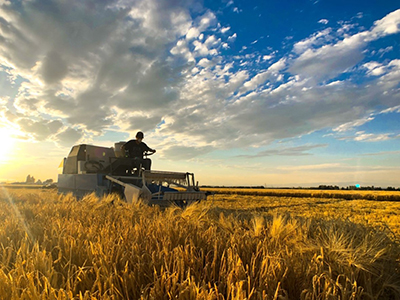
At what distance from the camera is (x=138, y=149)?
11328 millimetres

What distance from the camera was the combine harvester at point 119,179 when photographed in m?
8.14

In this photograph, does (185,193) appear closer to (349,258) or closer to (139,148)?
(139,148)

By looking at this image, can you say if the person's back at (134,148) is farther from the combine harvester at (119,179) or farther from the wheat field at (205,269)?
the wheat field at (205,269)

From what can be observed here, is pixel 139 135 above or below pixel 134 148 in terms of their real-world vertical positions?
above

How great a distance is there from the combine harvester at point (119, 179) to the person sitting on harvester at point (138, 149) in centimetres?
26

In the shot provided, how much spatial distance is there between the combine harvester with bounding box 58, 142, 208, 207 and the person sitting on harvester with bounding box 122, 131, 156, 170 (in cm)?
26

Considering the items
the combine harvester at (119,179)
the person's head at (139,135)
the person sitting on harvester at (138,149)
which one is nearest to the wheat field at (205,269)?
the combine harvester at (119,179)

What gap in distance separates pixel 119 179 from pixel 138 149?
1575 millimetres

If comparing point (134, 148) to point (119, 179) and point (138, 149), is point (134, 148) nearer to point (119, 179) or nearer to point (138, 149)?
point (138, 149)

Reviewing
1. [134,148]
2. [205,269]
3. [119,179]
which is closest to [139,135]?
[134,148]

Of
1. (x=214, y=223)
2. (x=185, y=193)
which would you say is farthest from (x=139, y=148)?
(x=214, y=223)

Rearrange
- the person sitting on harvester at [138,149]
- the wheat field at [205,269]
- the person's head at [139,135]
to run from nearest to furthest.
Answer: the wheat field at [205,269]
the person sitting on harvester at [138,149]
the person's head at [139,135]

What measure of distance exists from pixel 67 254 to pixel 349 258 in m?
2.71

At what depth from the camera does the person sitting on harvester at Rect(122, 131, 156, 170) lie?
37.0 feet
